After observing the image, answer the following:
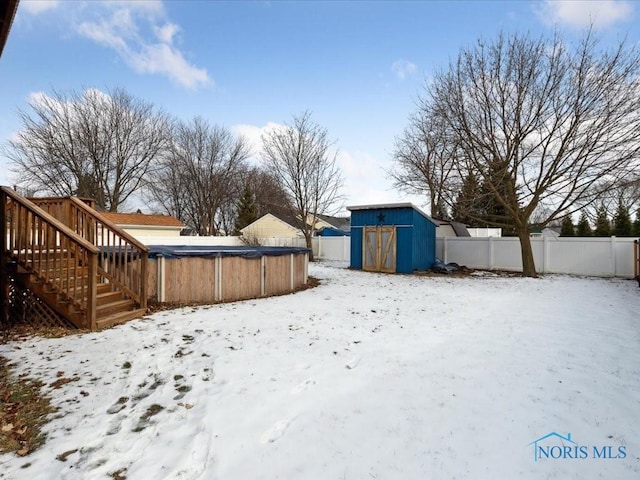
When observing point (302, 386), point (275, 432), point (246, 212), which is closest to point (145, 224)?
point (246, 212)

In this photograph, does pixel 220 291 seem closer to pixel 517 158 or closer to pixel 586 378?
pixel 586 378

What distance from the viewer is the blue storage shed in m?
A: 12.7

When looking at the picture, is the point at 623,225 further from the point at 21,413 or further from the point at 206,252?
the point at 21,413

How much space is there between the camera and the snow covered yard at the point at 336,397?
78.6 inches

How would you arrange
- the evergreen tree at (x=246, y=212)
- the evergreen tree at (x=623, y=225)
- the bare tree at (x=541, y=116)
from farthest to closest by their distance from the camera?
the evergreen tree at (x=246, y=212)
the evergreen tree at (x=623, y=225)
the bare tree at (x=541, y=116)

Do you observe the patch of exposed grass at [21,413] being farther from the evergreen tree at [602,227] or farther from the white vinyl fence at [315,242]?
the evergreen tree at [602,227]

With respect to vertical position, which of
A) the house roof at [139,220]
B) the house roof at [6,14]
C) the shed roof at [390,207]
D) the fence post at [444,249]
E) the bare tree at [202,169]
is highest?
the bare tree at [202,169]

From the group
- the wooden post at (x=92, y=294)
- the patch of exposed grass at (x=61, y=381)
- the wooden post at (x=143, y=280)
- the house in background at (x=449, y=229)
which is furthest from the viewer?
the house in background at (x=449, y=229)

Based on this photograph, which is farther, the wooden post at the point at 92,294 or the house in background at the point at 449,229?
the house in background at the point at 449,229

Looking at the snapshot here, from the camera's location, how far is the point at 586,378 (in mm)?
3166

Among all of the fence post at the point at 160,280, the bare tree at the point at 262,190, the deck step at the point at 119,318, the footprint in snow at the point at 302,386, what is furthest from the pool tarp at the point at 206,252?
the bare tree at the point at 262,190

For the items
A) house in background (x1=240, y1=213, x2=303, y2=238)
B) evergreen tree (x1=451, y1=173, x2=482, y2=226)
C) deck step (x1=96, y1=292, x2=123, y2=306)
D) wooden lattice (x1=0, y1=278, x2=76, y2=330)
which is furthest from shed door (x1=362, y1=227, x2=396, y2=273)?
house in background (x1=240, y1=213, x2=303, y2=238)

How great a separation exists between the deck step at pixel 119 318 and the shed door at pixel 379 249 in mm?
9459

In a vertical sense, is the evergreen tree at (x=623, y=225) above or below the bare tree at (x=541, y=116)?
below
